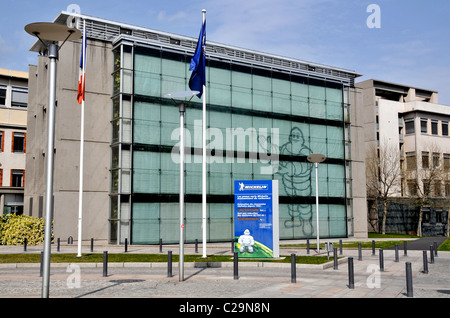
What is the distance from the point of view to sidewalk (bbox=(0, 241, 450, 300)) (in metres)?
12.3

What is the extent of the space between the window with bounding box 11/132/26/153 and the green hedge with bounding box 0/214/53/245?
821 inches

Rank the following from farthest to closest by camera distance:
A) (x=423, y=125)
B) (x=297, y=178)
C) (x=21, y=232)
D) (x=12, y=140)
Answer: (x=423, y=125) → (x=12, y=140) → (x=297, y=178) → (x=21, y=232)

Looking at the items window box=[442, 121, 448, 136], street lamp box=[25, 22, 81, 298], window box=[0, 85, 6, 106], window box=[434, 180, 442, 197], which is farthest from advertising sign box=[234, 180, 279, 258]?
window box=[442, 121, 448, 136]

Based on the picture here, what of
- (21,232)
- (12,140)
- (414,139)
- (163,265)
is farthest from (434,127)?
(163,265)

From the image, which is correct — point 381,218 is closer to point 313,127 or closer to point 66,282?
point 313,127

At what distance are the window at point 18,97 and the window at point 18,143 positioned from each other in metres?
3.43

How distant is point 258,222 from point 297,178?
64.4 ft

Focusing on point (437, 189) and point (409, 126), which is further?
point (409, 126)

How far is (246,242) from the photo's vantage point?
20.9 metres

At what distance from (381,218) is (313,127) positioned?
25.0 metres

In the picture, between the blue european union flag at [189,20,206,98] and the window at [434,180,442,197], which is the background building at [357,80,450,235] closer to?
the window at [434,180,442,197]

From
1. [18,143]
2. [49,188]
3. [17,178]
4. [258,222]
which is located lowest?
[258,222]

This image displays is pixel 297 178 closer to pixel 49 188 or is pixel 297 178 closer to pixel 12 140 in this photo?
pixel 12 140
